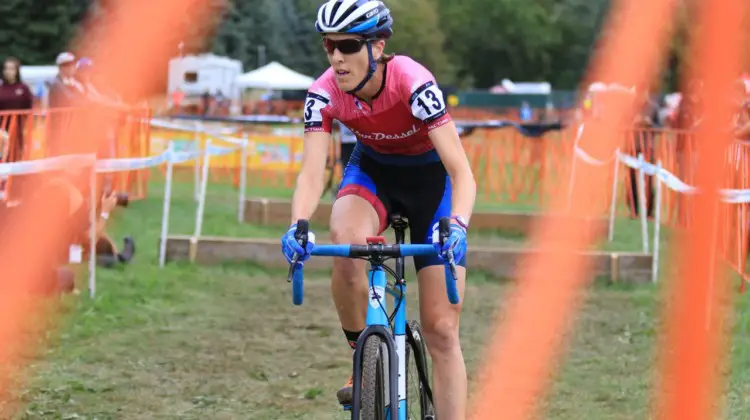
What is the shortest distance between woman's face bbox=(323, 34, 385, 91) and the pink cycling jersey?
18 centimetres

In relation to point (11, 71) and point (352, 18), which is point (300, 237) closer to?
point (352, 18)

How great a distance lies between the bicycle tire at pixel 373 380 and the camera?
13.2 ft

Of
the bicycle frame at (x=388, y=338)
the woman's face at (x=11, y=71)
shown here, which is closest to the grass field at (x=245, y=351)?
the bicycle frame at (x=388, y=338)

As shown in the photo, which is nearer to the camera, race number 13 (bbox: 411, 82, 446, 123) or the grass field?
race number 13 (bbox: 411, 82, 446, 123)

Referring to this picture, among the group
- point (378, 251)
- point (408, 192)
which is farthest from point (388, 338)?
point (408, 192)

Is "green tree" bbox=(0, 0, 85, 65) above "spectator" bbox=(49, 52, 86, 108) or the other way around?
above

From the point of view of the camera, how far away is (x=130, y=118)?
16.9 meters

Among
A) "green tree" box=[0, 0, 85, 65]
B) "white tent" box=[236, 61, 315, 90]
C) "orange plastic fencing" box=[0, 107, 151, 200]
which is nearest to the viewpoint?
"orange plastic fencing" box=[0, 107, 151, 200]

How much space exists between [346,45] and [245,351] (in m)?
3.67

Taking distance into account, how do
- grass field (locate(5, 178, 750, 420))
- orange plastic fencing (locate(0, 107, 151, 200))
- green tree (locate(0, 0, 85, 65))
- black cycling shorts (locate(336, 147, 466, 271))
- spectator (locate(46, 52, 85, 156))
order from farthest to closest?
1. green tree (locate(0, 0, 85, 65))
2. spectator (locate(46, 52, 85, 156))
3. orange plastic fencing (locate(0, 107, 151, 200))
4. grass field (locate(5, 178, 750, 420))
5. black cycling shorts (locate(336, 147, 466, 271))

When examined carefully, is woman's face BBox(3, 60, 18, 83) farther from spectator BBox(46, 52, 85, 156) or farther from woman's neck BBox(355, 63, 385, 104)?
woman's neck BBox(355, 63, 385, 104)

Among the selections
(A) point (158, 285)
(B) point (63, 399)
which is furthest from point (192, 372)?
(A) point (158, 285)

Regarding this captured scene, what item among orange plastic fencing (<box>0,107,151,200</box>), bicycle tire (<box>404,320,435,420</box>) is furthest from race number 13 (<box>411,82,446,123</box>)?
orange plastic fencing (<box>0,107,151,200</box>)

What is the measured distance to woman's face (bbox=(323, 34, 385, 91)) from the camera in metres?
4.36
